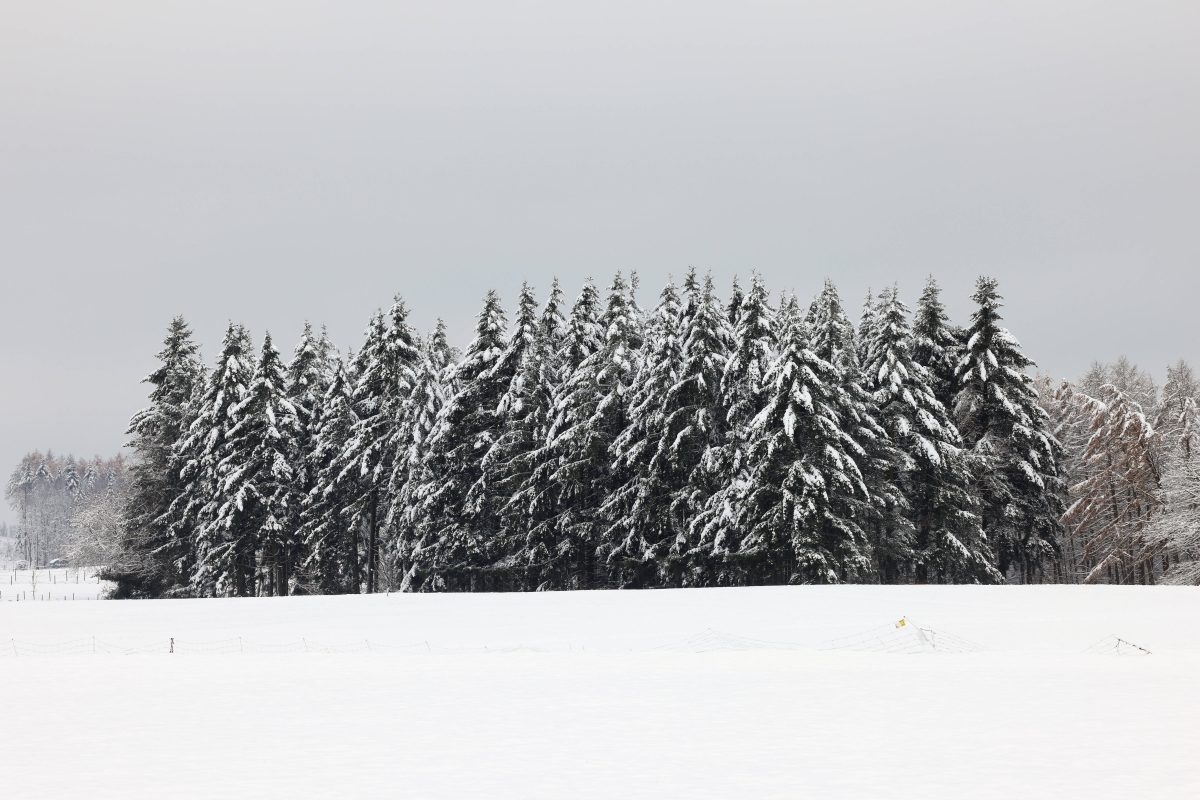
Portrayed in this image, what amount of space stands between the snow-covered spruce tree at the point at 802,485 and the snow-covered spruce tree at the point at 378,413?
1902 centimetres

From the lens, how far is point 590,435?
4041 cm

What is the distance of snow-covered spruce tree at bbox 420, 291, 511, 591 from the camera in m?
42.9

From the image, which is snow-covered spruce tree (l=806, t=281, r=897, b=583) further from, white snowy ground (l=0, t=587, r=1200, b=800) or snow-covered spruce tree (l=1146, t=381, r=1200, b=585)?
snow-covered spruce tree (l=1146, t=381, r=1200, b=585)

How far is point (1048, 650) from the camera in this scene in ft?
69.9

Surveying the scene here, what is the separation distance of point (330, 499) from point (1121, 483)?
42120mm

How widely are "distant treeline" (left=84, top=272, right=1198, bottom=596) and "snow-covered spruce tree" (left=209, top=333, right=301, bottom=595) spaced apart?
0.56ft

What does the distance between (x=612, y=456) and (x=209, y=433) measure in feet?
73.2

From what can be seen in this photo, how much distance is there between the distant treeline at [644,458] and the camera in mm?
38156

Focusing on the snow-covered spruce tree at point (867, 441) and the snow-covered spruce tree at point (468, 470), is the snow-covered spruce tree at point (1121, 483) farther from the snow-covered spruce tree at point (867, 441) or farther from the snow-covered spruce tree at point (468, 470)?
the snow-covered spruce tree at point (468, 470)

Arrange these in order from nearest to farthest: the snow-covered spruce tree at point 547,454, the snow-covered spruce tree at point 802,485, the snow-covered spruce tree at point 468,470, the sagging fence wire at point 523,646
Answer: the sagging fence wire at point 523,646, the snow-covered spruce tree at point 802,485, the snow-covered spruce tree at point 547,454, the snow-covered spruce tree at point 468,470

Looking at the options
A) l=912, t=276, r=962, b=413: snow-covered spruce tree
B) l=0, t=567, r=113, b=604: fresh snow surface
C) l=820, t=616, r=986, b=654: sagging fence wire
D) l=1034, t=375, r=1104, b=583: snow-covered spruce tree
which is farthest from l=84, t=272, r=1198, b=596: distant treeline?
l=0, t=567, r=113, b=604: fresh snow surface

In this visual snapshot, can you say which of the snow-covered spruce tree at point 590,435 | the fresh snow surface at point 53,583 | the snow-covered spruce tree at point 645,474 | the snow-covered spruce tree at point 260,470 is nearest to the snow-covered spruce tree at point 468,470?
the snow-covered spruce tree at point 590,435

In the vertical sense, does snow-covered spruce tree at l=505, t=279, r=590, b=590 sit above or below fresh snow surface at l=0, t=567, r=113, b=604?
above

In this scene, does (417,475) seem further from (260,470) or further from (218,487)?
(218,487)
